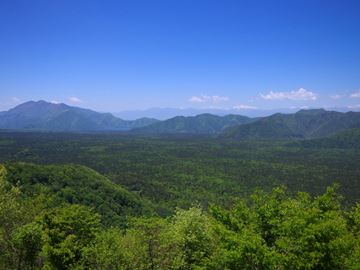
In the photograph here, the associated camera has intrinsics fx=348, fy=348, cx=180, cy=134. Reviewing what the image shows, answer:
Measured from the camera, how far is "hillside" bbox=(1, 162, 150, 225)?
95.4 meters

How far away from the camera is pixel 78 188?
10519cm

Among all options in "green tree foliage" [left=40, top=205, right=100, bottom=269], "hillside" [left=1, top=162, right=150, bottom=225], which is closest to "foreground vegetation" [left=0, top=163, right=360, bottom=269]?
"green tree foliage" [left=40, top=205, right=100, bottom=269]

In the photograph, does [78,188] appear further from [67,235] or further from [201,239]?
[201,239]

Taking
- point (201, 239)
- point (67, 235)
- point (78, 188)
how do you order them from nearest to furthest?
point (201, 239)
point (67, 235)
point (78, 188)

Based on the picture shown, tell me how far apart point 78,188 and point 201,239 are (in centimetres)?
8049

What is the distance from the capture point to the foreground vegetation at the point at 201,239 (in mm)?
24172

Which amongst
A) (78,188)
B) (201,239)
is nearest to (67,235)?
(201,239)

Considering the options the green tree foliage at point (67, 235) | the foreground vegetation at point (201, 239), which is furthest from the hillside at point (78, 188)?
the green tree foliage at point (67, 235)

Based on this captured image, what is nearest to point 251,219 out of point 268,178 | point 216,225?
point 216,225

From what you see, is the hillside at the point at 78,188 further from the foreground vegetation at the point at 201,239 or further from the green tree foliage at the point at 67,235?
the green tree foliage at the point at 67,235

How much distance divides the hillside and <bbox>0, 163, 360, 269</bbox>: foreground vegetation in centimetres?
5826

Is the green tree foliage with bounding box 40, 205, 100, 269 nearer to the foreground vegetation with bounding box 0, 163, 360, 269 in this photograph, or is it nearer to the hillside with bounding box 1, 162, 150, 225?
the foreground vegetation with bounding box 0, 163, 360, 269

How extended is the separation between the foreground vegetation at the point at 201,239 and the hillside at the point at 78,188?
58.3 meters

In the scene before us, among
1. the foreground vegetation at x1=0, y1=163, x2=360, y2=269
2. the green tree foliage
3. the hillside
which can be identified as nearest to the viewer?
the foreground vegetation at x1=0, y1=163, x2=360, y2=269
